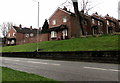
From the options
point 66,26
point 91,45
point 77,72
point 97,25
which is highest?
point 97,25

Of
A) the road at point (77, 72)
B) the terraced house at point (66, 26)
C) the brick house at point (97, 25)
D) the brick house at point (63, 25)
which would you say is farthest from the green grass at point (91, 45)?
the brick house at point (97, 25)

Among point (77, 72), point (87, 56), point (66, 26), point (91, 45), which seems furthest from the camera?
point (66, 26)

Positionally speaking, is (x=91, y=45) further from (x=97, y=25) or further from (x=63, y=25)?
(x=97, y=25)

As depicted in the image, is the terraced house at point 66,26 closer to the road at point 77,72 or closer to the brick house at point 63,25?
the brick house at point 63,25

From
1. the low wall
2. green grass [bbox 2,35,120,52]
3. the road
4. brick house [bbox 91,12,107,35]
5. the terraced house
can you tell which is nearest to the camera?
the road

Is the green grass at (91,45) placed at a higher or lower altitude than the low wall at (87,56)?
higher

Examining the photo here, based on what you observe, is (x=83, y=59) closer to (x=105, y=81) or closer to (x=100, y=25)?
(x=105, y=81)

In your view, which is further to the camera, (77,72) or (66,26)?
(66,26)

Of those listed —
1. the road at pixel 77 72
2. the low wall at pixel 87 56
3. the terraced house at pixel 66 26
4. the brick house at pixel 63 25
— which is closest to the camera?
the road at pixel 77 72

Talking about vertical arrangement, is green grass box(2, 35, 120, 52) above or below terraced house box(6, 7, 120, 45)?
below

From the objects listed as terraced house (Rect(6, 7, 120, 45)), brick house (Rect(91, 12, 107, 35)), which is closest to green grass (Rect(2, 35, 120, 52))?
terraced house (Rect(6, 7, 120, 45))

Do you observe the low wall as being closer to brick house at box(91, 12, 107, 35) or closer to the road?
the road

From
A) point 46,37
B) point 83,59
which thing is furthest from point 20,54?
point 46,37

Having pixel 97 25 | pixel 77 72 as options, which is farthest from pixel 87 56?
pixel 97 25
